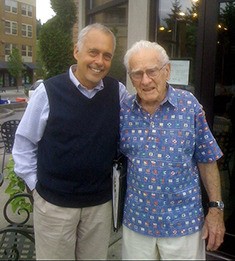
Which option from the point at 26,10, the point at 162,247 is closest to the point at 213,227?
the point at 162,247

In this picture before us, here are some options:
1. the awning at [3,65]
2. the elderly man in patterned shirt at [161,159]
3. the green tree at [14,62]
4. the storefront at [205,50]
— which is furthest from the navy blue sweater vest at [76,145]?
the awning at [3,65]

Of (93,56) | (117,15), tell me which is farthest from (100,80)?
(117,15)

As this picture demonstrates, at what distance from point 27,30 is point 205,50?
5513 centimetres

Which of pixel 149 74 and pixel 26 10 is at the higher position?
pixel 26 10

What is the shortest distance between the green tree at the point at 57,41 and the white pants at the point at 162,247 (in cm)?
559

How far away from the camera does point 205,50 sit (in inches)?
125

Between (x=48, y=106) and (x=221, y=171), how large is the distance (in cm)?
196

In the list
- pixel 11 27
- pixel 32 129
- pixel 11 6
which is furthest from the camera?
pixel 11 27

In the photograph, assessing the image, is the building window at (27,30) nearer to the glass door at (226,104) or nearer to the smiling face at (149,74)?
the glass door at (226,104)

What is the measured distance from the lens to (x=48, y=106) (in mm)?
2111

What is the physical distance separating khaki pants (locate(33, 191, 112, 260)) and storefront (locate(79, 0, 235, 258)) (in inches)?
59.9

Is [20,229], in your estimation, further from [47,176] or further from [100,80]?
[100,80]

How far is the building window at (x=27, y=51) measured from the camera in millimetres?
54594

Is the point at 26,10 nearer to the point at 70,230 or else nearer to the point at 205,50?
the point at 205,50
